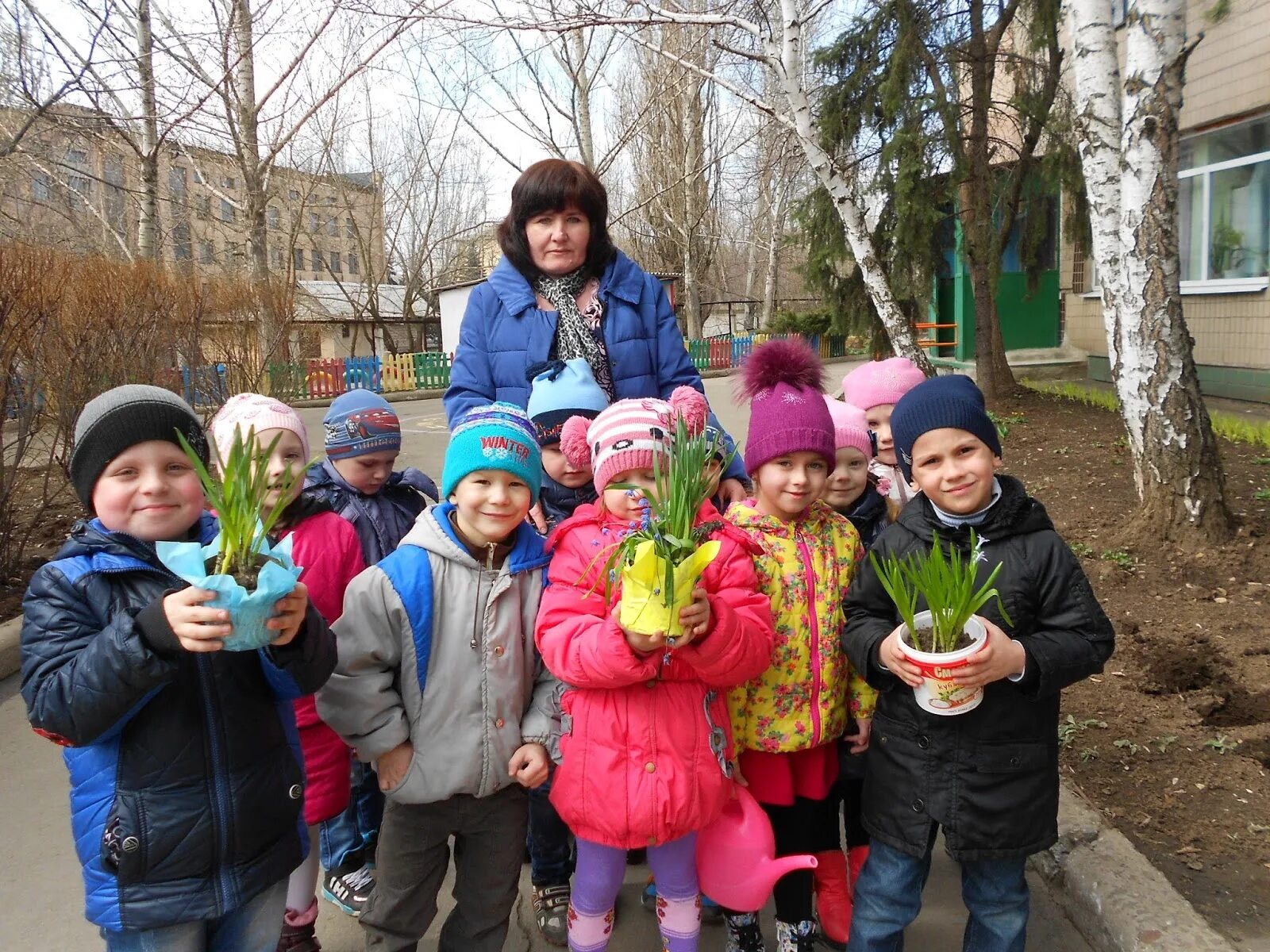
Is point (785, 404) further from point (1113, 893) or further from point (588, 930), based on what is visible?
point (1113, 893)

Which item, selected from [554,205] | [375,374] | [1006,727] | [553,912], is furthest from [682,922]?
[375,374]

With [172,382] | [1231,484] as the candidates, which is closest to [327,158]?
[172,382]

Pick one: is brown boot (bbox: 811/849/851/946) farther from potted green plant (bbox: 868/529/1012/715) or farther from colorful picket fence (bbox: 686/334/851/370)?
colorful picket fence (bbox: 686/334/851/370)

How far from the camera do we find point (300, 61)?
1238cm

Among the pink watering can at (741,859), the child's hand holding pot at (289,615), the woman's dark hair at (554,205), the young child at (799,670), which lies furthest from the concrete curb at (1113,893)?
the woman's dark hair at (554,205)

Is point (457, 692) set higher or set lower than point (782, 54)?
lower

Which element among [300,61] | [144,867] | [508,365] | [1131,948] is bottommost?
[1131,948]

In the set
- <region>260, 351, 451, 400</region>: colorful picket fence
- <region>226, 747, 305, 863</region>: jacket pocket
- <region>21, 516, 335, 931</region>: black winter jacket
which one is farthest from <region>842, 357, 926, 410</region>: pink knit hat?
<region>260, 351, 451, 400</region>: colorful picket fence

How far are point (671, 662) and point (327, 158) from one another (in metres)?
24.0

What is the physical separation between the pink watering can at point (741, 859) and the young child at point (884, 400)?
1178 mm

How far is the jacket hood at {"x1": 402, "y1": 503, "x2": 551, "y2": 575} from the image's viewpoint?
205cm

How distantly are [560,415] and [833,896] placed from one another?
5.16 feet

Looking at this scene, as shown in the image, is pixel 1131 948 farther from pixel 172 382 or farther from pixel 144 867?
pixel 172 382

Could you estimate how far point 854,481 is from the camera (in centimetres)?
262
